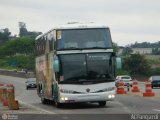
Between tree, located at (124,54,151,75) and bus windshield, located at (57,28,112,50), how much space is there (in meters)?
88.9

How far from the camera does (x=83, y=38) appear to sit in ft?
84.2

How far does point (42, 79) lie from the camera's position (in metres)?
31.2

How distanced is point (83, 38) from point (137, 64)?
9047 cm

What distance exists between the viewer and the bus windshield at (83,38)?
83.6 feet

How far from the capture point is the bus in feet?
82.4

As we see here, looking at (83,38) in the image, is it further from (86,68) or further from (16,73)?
(16,73)

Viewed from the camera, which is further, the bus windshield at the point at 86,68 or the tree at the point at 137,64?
the tree at the point at 137,64

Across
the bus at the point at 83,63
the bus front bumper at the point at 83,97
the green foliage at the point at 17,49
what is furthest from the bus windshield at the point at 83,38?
the green foliage at the point at 17,49

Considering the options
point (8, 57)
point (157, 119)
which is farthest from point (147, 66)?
point (157, 119)

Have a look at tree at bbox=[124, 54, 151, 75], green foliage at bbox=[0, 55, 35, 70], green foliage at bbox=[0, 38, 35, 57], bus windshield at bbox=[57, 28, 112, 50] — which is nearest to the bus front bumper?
bus windshield at bbox=[57, 28, 112, 50]

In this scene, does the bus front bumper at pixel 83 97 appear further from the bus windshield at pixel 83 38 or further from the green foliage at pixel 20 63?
the green foliage at pixel 20 63

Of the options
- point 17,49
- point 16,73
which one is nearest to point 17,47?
point 17,49

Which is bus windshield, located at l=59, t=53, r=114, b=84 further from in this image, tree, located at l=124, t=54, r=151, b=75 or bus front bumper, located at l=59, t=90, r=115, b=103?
tree, located at l=124, t=54, r=151, b=75

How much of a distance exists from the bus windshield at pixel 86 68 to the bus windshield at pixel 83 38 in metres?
0.41
